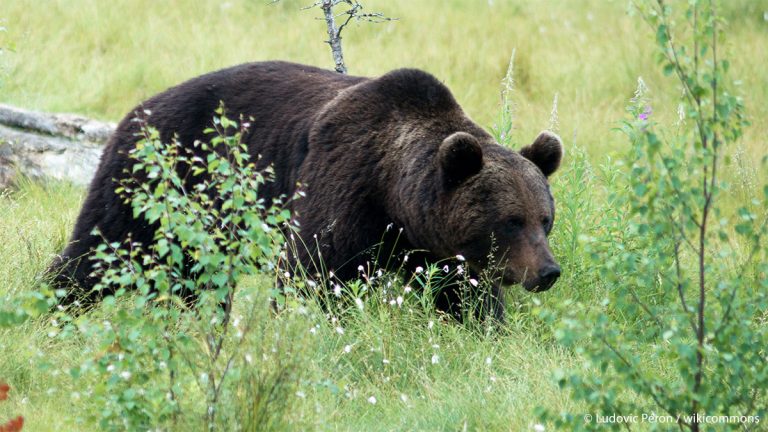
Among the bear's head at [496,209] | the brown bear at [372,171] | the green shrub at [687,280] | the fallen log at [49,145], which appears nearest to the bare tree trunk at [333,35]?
the brown bear at [372,171]

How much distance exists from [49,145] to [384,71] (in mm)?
3921

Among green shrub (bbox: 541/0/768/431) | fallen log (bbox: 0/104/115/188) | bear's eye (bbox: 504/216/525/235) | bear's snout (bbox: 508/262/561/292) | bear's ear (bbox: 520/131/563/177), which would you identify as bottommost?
fallen log (bbox: 0/104/115/188)

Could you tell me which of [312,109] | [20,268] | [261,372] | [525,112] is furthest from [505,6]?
[261,372]

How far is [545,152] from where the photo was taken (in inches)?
233

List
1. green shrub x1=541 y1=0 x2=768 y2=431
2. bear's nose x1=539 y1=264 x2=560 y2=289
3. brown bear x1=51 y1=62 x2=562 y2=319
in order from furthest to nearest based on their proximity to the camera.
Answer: brown bear x1=51 y1=62 x2=562 y2=319 < bear's nose x1=539 y1=264 x2=560 y2=289 < green shrub x1=541 y1=0 x2=768 y2=431

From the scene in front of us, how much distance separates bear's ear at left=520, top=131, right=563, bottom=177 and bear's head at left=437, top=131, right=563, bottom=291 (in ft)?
0.62

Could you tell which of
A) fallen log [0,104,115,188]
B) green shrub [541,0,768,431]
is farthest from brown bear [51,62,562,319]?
fallen log [0,104,115,188]

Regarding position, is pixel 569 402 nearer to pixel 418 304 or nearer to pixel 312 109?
pixel 418 304

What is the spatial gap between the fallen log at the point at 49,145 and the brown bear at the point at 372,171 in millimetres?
2365

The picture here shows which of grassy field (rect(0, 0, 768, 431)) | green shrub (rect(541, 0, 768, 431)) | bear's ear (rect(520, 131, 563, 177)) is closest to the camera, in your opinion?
green shrub (rect(541, 0, 768, 431))

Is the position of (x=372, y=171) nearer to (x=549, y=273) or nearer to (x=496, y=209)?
(x=496, y=209)

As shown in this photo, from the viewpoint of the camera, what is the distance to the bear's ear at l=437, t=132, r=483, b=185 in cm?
546

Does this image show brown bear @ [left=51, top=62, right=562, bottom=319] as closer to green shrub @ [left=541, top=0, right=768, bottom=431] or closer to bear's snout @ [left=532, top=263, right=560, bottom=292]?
bear's snout @ [left=532, top=263, right=560, bottom=292]

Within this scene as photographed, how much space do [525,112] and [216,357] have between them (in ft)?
25.0
